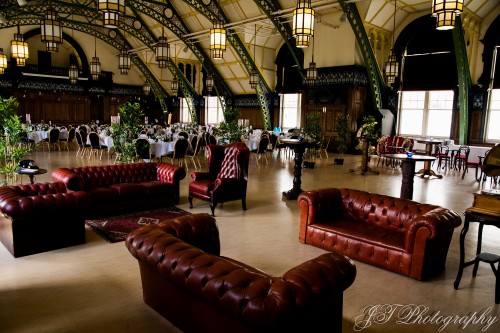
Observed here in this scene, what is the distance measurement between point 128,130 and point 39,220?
124 inches

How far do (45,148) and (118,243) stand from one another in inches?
445

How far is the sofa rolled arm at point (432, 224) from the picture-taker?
10.7 feet

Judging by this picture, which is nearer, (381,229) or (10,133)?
(381,229)

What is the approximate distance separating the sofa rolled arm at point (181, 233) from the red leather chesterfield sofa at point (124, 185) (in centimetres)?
241

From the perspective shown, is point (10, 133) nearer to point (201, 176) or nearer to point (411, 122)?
point (201, 176)

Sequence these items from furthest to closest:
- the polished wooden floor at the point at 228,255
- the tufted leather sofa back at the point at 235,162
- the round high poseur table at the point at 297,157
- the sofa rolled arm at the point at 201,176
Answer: the round high poseur table at the point at 297,157 → the sofa rolled arm at the point at 201,176 → the tufted leather sofa back at the point at 235,162 → the polished wooden floor at the point at 228,255

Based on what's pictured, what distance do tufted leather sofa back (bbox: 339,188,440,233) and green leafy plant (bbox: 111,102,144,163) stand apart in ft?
13.4

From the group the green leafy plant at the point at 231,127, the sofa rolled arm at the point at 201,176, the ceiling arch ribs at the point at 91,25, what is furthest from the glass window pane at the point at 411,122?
the ceiling arch ribs at the point at 91,25

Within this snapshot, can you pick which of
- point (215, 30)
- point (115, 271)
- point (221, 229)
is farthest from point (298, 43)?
point (115, 271)

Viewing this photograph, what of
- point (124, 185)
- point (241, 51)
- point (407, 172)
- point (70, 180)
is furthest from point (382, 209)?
point (241, 51)

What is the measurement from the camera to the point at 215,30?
29.1ft

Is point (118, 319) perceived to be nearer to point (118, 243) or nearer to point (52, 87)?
point (118, 243)

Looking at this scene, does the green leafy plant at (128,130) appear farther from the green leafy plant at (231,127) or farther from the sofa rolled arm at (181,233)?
the sofa rolled arm at (181,233)

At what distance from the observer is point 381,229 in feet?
12.8
